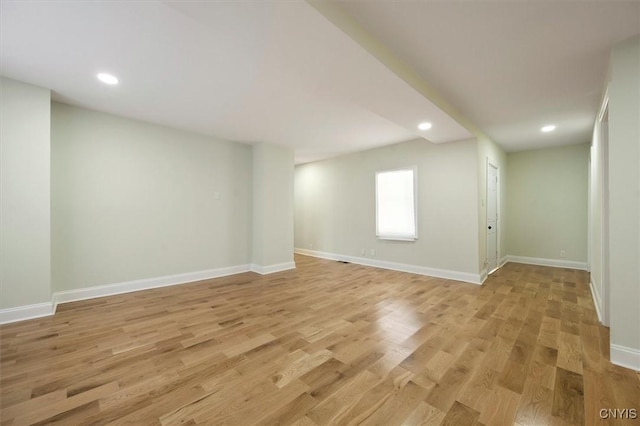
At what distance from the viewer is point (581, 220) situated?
5344 millimetres

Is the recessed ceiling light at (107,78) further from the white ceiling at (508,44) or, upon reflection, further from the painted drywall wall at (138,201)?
the white ceiling at (508,44)

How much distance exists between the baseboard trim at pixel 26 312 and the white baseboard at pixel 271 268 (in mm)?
2890

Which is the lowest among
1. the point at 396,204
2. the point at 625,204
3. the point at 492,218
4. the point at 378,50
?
the point at 492,218

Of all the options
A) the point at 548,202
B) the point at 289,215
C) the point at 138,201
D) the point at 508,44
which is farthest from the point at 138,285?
the point at 548,202

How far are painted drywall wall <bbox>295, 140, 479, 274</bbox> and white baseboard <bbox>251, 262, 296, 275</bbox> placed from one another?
5.11ft

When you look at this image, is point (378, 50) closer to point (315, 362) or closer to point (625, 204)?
point (625, 204)

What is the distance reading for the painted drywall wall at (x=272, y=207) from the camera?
16.9ft

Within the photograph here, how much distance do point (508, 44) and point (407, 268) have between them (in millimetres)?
3963

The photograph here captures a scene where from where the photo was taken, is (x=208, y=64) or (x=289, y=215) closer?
(x=208, y=64)

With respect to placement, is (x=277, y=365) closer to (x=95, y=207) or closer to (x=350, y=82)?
(x=350, y=82)

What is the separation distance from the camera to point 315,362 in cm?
202

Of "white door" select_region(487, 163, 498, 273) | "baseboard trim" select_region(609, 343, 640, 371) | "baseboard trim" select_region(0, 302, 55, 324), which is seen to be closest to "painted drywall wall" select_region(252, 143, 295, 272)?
"baseboard trim" select_region(0, 302, 55, 324)

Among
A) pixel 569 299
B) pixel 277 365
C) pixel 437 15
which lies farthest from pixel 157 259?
pixel 569 299

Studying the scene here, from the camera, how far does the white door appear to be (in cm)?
491
